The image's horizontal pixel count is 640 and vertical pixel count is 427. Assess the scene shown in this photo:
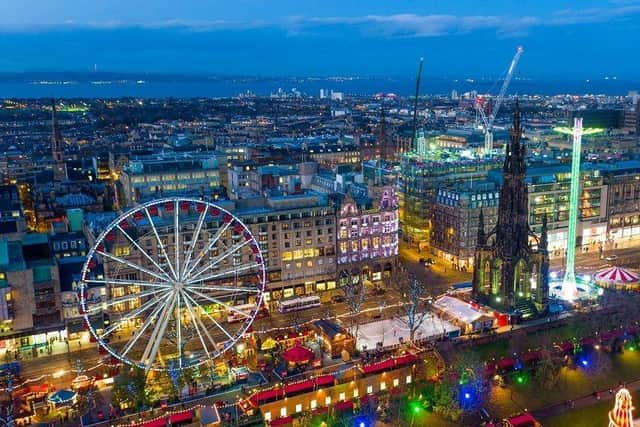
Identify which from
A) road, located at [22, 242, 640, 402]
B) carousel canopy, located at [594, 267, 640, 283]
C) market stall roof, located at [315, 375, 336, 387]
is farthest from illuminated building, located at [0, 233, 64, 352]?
carousel canopy, located at [594, 267, 640, 283]

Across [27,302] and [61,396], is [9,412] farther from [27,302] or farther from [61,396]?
[27,302]

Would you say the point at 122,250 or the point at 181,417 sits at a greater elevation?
the point at 122,250

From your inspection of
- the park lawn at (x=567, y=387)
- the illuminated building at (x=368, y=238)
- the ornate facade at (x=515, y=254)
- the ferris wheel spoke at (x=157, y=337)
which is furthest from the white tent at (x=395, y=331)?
the ferris wheel spoke at (x=157, y=337)

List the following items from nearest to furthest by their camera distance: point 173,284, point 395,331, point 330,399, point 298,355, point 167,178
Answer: point 330,399 → point 173,284 → point 298,355 → point 395,331 → point 167,178

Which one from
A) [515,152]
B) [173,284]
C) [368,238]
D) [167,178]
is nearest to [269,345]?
[173,284]

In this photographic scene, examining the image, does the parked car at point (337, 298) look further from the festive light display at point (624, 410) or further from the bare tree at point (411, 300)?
the festive light display at point (624, 410)

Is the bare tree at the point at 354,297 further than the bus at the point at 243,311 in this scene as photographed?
No

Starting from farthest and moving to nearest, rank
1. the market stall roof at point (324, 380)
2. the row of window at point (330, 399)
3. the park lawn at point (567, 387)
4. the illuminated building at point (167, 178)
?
the illuminated building at point (167, 178), the market stall roof at point (324, 380), the park lawn at point (567, 387), the row of window at point (330, 399)
